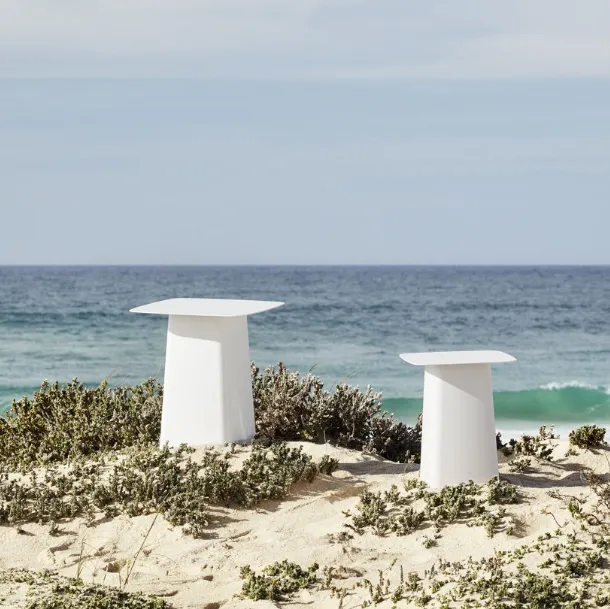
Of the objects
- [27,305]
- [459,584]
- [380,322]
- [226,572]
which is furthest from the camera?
[27,305]

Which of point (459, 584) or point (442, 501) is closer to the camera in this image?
point (459, 584)

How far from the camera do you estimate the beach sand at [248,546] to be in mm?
6227

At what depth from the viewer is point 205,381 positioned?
8.71 meters

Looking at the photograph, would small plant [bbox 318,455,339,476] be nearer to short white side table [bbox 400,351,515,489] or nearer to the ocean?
short white side table [bbox 400,351,515,489]

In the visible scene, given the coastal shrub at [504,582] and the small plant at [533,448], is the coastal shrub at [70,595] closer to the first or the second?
the coastal shrub at [504,582]

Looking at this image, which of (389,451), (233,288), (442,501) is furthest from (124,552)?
(233,288)

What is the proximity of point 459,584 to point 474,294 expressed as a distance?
4358 centimetres

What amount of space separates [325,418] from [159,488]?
8.89 ft

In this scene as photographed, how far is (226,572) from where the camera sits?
255 inches

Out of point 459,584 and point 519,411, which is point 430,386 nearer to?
point 459,584

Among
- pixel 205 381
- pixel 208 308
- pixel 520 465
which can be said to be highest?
pixel 208 308

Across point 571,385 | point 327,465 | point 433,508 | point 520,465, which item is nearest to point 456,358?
point 433,508

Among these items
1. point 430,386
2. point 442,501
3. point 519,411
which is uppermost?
point 430,386

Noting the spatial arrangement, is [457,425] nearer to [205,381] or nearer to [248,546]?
[248,546]
